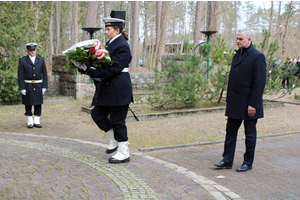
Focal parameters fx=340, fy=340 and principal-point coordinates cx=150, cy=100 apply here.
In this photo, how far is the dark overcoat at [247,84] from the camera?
15.0 ft

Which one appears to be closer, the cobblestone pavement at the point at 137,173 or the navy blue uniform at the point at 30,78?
the cobblestone pavement at the point at 137,173

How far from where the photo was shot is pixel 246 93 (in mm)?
4668

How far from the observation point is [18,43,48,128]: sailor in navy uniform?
7699 mm

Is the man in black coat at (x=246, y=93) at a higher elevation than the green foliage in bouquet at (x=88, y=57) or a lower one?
lower

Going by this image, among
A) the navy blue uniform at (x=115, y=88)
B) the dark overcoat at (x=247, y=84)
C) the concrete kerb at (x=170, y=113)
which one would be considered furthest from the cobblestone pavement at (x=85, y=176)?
the concrete kerb at (x=170, y=113)

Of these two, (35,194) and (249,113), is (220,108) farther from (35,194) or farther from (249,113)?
(35,194)

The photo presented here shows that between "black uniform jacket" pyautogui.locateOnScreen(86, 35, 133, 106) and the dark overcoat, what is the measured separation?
148 centimetres

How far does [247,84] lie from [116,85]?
1.79m

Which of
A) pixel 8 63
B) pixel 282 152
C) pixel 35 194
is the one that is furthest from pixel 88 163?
pixel 8 63

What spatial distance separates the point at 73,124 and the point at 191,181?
4.85 m

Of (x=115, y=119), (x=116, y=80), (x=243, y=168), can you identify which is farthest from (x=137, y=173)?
(x=243, y=168)

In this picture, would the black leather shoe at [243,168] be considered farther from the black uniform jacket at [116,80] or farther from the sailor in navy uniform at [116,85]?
the black uniform jacket at [116,80]

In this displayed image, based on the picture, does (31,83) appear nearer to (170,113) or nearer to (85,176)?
(170,113)

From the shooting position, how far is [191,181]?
413 cm
